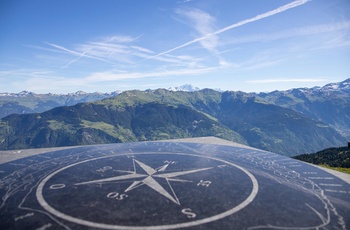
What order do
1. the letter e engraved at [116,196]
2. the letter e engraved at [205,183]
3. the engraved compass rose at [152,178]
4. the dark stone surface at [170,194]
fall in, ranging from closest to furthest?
the dark stone surface at [170,194], the letter e engraved at [116,196], the engraved compass rose at [152,178], the letter e engraved at [205,183]

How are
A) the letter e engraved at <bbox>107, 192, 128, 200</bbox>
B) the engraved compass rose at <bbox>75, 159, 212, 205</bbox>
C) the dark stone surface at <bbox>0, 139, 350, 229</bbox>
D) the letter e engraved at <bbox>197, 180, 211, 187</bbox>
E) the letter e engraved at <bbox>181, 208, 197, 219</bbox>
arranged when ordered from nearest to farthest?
the dark stone surface at <bbox>0, 139, 350, 229</bbox> < the letter e engraved at <bbox>181, 208, 197, 219</bbox> < the letter e engraved at <bbox>107, 192, 128, 200</bbox> < the engraved compass rose at <bbox>75, 159, 212, 205</bbox> < the letter e engraved at <bbox>197, 180, 211, 187</bbox>

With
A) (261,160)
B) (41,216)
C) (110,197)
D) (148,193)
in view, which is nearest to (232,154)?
(261,160)

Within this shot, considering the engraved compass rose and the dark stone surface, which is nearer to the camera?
the dark stone surface

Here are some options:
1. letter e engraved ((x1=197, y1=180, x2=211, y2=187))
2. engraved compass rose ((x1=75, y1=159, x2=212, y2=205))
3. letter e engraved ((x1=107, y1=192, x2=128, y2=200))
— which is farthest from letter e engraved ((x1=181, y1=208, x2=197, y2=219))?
letter e engraved ((x1=197, y1=180, x2=211, y2=187))

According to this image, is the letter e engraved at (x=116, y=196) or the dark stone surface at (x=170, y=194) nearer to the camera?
the dark stone surface at (x=170, y=194)

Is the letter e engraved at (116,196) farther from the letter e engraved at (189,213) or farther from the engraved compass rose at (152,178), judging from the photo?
the letter e engraved at (189,213)

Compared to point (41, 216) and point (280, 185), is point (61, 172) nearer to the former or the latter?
point (41, 216)

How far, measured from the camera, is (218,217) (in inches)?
783

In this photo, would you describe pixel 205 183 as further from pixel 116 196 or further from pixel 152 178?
pixel 116 196

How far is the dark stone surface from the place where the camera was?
63.1 feet

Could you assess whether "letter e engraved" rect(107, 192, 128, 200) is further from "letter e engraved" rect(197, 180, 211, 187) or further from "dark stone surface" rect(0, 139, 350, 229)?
"letter e engraved" rect(197, 180, 211, 187)

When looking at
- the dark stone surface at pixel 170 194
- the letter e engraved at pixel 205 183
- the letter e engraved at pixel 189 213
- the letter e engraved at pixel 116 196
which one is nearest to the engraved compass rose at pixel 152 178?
the dark stone surface at pixel 170 194

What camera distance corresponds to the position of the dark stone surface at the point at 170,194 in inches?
757

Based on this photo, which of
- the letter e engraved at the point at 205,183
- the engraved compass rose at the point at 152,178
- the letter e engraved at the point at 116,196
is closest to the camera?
the letter e engraved at the point at 116,196
